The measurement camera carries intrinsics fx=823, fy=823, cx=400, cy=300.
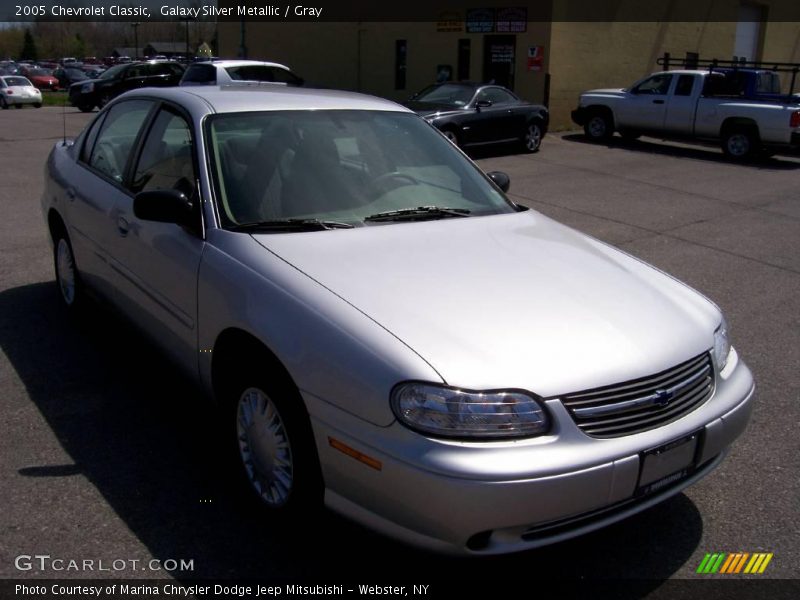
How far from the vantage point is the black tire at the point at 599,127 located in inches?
763

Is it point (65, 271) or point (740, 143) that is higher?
point (65, 271)

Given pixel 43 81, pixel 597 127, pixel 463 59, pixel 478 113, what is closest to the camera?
pixel 478 113

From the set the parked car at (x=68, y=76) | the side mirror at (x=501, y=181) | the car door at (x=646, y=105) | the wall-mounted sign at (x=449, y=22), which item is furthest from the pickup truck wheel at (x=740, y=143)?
the parked car at (x=68, y=76)

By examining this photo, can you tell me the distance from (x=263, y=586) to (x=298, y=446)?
0.51 m

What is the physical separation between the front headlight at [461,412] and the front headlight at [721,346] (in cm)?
107

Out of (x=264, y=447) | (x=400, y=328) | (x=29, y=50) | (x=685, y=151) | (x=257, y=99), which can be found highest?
(x=29, y=50)

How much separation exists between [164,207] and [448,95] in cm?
1307

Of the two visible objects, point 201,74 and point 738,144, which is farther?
point 201,74

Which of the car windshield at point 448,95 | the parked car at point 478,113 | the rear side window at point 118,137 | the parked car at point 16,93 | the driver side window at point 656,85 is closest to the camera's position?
the rear side window at point 118,137

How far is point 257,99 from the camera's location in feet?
14.1

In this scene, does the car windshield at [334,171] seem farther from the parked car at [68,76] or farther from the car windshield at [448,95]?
the parked car at [68,76]

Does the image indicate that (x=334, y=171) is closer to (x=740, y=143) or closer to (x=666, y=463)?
(x=666, y=463)

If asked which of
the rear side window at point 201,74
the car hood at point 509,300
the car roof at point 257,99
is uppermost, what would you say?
the car roof at point 257,99

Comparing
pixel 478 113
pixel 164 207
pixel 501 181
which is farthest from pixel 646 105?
pixel 164 207
